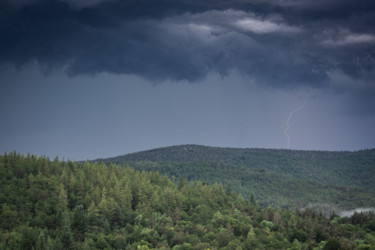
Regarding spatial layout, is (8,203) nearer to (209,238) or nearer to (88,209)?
(88,209)

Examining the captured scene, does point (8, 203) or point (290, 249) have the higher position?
point (8, 203)

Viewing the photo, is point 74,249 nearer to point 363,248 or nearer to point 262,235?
point 262,235

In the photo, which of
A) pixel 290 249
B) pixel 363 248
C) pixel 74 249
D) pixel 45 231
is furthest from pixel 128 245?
pixel 363 248

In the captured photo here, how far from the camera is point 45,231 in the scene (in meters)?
165

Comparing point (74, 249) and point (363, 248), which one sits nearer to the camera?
point (363, 248)

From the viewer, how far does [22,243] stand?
494 ft

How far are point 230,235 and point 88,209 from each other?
55963 millimetres

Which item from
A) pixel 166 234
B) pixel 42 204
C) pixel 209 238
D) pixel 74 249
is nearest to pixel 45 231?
pixel 74 249

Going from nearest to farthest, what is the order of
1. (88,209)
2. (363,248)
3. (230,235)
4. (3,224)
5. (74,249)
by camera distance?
1. (363,248)
2. (74,249)
3. (3,224)
4. (230,235)
5. (88,209)

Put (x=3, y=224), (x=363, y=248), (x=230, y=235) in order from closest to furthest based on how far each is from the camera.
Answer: (x=363, y=248), (x=3, y=224), (x=230, y=235)

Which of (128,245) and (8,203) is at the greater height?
(8,203)

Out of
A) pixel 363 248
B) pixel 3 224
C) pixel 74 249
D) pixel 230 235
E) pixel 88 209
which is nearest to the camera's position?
pixel 363 248

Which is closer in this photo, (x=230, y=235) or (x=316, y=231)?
(x=230, y=235)

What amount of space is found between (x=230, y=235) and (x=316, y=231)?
37.7 metres
